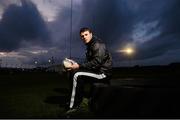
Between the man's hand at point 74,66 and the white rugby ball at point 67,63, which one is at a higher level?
the white rugby ball at point 67,63

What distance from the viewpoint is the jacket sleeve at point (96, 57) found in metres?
6.32

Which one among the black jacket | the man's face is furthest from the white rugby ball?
the man's face

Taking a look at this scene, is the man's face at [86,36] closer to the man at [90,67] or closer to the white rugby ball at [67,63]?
the man at [90,67]

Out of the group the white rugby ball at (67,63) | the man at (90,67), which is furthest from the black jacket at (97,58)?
the white rugby ball at (67,63)

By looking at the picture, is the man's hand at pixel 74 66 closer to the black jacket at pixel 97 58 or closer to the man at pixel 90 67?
the man at pixel 90 67

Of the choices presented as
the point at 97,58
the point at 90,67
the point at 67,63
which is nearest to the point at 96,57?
the point at 97,58

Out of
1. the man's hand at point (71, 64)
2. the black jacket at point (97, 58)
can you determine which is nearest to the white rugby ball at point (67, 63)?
the man's hand at point (71, 64)

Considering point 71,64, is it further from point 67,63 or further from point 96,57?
point 96,57

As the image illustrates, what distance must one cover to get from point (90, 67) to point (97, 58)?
26 centimetres

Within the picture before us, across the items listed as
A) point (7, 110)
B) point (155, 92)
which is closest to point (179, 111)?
point (155, 92)

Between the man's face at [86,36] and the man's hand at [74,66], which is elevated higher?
the man's face at [86,36]

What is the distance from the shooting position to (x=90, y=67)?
640cm

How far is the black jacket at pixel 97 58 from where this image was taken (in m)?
6.33

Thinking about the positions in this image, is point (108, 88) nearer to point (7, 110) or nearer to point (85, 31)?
point (85, 31)
